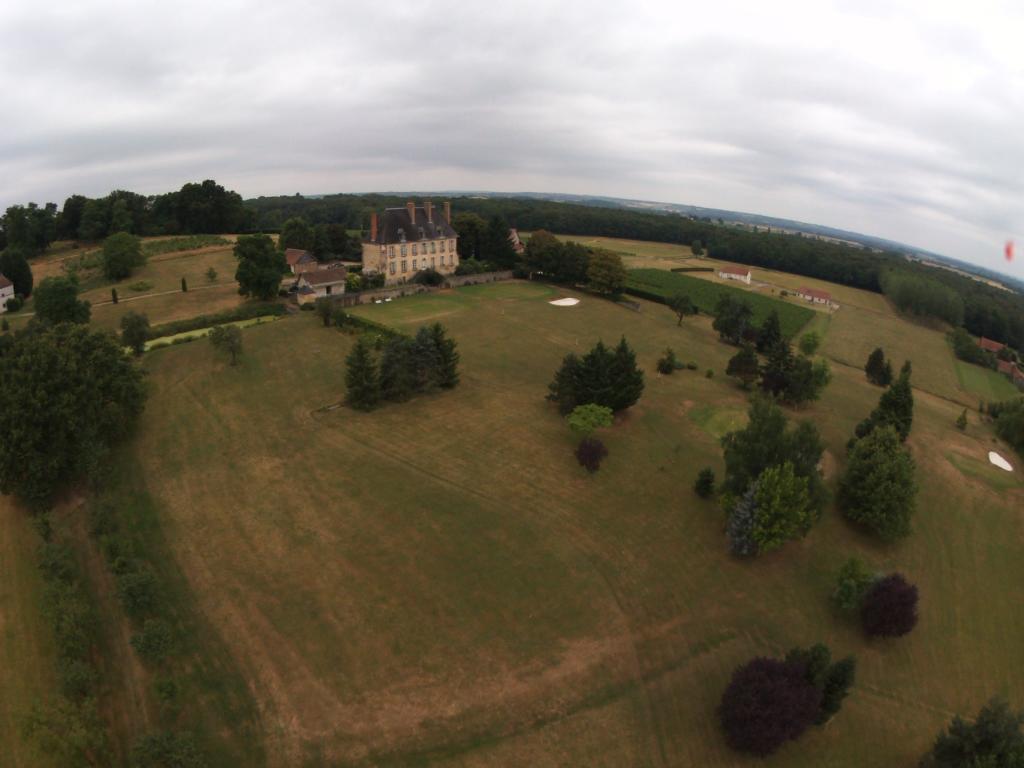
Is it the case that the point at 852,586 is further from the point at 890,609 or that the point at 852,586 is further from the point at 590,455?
the point at 590,455

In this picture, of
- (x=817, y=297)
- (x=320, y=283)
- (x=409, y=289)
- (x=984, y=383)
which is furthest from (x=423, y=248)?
(x=984, y=383)

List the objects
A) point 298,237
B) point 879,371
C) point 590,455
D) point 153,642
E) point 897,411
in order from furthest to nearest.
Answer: point 298,237 < point 879,371 < point 897,411 < point 590,455 < point 153,642

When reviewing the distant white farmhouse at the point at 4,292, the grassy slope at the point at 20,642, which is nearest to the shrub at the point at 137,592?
the grassy slope at the point at 20,642

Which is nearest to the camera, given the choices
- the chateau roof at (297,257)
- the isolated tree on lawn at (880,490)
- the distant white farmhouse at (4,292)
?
the isolated tree on lawn at (880,490)

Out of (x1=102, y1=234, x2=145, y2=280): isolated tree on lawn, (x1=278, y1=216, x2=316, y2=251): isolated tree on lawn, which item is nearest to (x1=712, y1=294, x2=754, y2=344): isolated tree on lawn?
(x1=278, y1=216, x2=316, y2=251): isolated tree on lawn

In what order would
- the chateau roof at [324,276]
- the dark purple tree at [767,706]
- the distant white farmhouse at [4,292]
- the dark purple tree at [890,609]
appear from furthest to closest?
the chateau roof at [324,276] < the distant white farmhouse at [4,292] < the dark purple tree at [890,609] < the dark purple tree at [767,706]

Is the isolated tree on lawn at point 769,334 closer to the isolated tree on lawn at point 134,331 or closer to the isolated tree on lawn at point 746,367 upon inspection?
the isolated tree on lawn at point 746,367

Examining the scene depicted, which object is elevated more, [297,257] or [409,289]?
[297,257]
